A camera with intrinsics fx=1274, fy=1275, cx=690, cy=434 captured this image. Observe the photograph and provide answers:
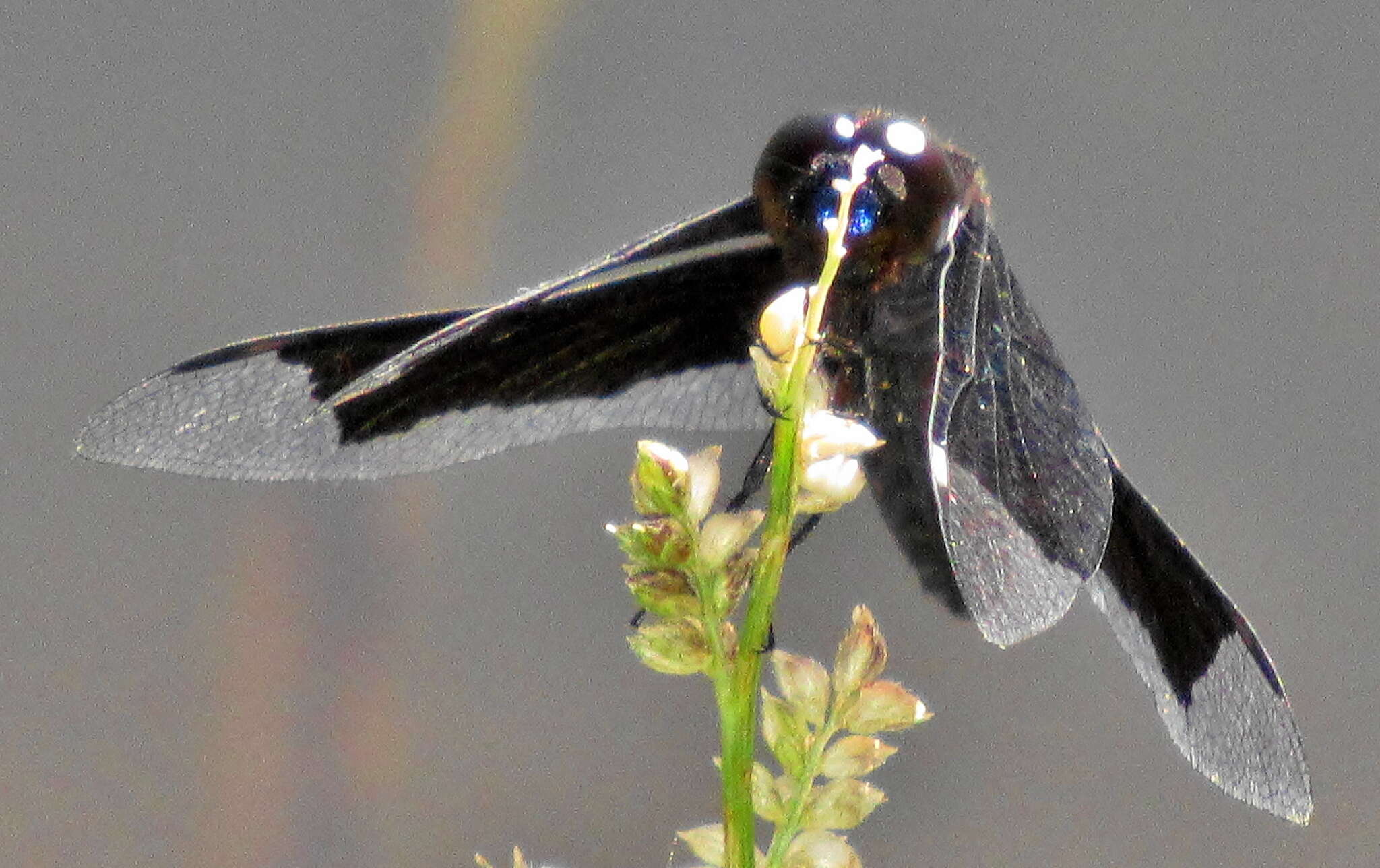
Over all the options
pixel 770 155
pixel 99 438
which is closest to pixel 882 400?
pixel 770 155

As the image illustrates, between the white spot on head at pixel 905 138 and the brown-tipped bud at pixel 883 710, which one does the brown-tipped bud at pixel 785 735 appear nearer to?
the brown-tipped bud at pixel 883 710

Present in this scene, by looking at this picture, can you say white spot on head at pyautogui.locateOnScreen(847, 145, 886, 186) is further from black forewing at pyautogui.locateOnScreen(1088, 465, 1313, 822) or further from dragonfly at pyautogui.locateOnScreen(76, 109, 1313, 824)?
black forewing at pyautogui.locateOnScreen(1088, 465, 1313, 822)

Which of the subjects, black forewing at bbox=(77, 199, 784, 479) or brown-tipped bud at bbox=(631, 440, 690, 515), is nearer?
brown-tipped bud at bbox=(631, 440, 690, 515)

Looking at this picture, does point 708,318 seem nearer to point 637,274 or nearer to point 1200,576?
point 637,274

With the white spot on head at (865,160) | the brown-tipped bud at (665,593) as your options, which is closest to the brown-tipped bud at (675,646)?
the brown-tipped bud at (665,593)

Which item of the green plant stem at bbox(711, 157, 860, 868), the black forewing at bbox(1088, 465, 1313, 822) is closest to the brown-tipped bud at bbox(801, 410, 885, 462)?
the green plant stem at bbox(711, 157, 860, 868)

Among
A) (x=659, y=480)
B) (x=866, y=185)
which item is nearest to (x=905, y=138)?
(x=866, y=185)
